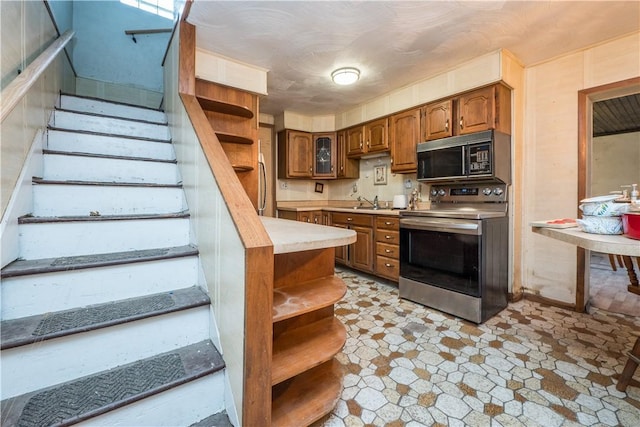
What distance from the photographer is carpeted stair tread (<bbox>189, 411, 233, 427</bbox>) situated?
1030 mm

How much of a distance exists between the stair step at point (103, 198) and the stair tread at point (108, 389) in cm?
91

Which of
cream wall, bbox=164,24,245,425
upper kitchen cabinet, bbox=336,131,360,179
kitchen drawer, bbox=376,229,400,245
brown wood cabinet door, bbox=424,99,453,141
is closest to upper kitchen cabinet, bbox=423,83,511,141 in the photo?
brown wood cabinet door, bbox=424,99,453,141

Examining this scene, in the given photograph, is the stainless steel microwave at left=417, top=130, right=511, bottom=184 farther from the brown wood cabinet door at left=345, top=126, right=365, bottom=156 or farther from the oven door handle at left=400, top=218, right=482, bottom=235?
the brown wood cabinet door at left=345, top=126, right=365, bottom=156

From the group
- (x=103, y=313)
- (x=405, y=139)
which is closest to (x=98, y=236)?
(x=103, y=313)

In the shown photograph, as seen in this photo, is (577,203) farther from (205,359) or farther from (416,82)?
(205,359)

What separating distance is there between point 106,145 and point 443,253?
2.91m

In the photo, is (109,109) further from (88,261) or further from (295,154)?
(295,154)

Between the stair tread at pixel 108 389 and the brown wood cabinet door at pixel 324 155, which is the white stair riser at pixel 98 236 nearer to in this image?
the stair tread at pixel 108 389

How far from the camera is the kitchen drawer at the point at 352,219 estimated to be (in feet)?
11.3

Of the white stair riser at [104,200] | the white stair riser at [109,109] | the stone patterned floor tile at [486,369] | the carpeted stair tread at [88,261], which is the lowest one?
the stone patterned floor tile at [486,369]

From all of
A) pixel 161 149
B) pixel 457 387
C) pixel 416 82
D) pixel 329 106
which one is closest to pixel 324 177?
pixel 329 106

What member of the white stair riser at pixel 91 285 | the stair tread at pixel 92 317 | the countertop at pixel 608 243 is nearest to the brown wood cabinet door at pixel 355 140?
the countertop at pixel 608 243

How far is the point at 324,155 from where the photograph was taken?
446cm

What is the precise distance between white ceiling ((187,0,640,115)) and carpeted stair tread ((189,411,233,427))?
2.51m
